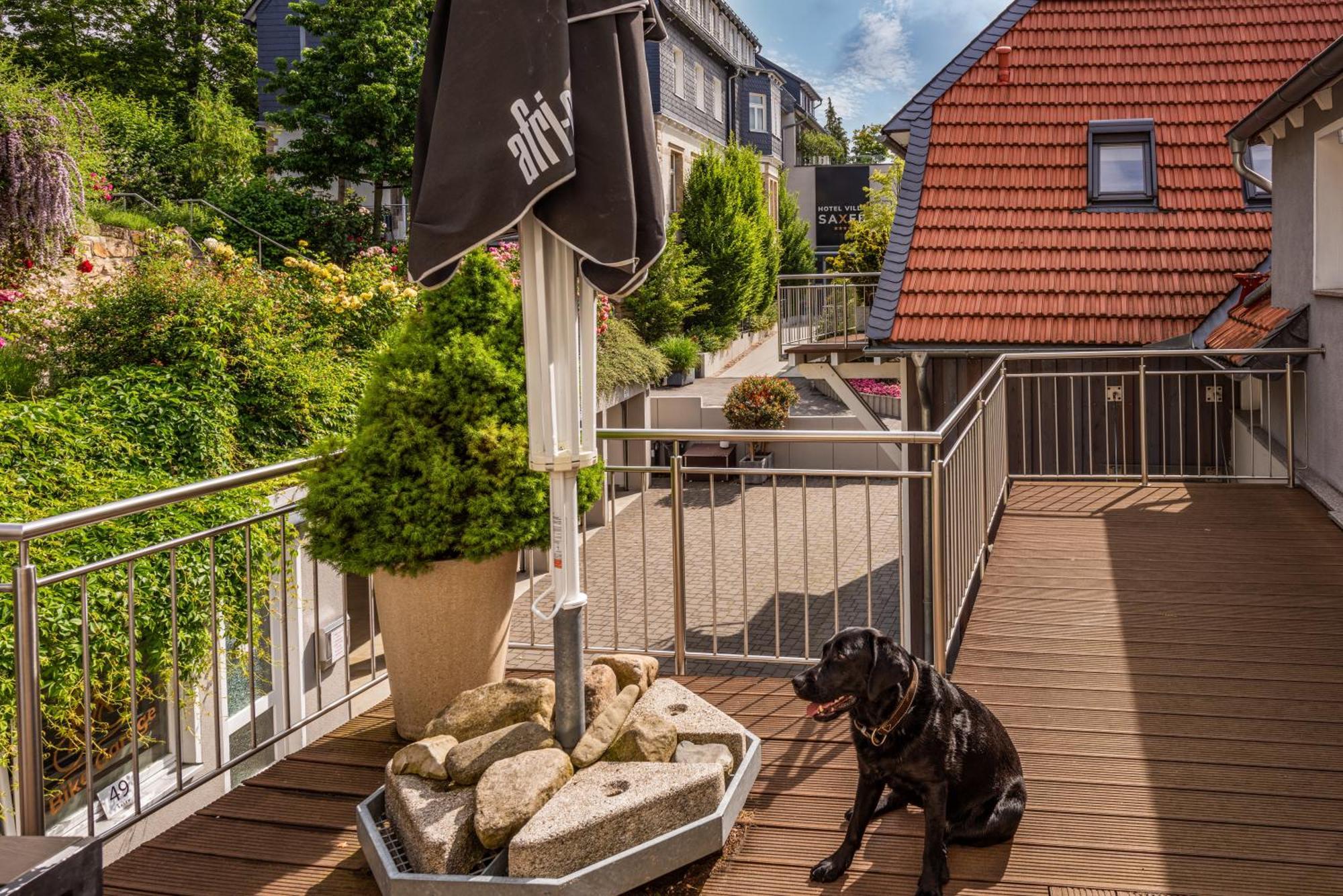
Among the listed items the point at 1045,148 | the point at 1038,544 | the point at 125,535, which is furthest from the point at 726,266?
the point at 125,535

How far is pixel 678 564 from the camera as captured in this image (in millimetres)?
5367

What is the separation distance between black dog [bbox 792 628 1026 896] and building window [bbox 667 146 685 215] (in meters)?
31.3

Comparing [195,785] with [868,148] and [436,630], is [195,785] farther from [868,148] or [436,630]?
[868,148]

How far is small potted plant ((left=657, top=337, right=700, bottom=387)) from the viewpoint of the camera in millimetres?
27359

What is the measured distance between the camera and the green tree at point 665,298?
26969 millimetres

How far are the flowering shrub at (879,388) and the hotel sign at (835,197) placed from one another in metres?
24.7

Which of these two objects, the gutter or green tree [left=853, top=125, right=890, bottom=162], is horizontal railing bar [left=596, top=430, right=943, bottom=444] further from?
green tree [left=853, top=125, right=890, bottom=162]

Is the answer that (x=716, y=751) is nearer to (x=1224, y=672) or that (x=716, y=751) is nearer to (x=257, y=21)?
(x=1224, y=672)

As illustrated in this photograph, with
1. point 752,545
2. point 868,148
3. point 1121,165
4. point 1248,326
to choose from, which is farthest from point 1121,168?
point 868,148

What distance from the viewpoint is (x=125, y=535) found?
5.83 m

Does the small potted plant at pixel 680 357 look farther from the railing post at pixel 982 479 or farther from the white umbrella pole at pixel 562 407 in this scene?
the white umbrella pole at pixel 562 407

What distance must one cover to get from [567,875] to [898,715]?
1.08m

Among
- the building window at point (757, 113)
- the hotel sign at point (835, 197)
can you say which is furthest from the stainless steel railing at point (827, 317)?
the hotel sign at point (835, 197)

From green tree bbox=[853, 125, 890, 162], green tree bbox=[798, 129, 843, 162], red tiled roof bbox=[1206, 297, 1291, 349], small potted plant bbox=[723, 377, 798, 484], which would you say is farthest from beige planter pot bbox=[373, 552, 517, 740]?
green tree bbox=[798, 129, 843, 162]
